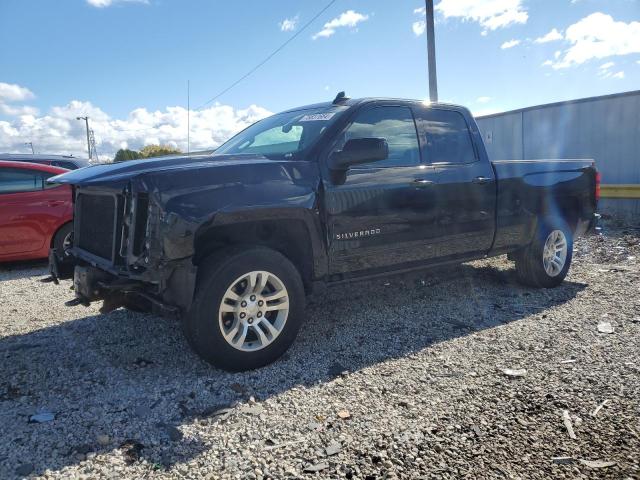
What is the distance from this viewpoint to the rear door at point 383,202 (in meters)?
3.85

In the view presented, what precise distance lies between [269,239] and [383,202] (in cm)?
99

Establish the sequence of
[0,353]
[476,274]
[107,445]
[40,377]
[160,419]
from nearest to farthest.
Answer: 1. [107,445]
2. [160,419]
3. [40,377]
4. [0,353]
5. [476,274]

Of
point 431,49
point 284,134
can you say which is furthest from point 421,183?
point 431,49

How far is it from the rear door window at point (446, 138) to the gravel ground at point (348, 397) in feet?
4.72

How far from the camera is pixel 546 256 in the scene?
18.2 ft

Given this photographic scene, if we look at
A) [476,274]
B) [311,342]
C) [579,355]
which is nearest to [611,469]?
[579,355]

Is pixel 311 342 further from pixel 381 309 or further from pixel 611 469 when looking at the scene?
pixel 611 469

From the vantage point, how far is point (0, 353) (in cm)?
386

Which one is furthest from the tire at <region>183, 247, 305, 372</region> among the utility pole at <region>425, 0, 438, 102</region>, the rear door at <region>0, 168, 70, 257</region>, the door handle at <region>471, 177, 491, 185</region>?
the utility pole at <region>425, 0, 438, 102</region>

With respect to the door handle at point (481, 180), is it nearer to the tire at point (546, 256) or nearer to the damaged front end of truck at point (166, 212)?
the tire at point (546, 256)

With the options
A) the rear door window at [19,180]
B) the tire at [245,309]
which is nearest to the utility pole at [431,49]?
the rear door window at [19,180]

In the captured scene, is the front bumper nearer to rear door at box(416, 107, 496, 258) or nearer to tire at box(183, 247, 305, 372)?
tire at box(183, 247, 305, 372)

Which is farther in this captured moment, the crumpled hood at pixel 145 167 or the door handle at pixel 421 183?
the door handle at pixel 421 183

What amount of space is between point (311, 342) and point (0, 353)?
2.40m
